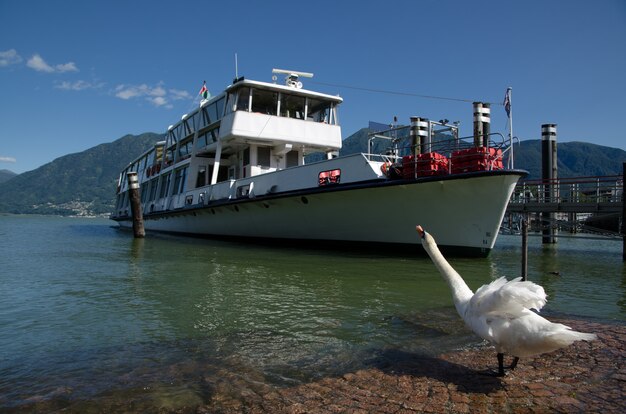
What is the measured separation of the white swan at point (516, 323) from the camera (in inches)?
125

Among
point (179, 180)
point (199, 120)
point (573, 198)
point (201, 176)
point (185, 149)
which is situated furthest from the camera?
point (185, 149)

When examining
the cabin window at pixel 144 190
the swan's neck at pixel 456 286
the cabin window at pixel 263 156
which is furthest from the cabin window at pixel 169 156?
the swan's neck at pixel 456 286

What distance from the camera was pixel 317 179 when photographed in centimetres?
1368

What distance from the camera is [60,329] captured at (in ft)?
17.1

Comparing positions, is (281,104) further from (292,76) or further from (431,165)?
(431,165)

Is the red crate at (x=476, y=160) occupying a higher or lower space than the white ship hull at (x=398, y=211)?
higher

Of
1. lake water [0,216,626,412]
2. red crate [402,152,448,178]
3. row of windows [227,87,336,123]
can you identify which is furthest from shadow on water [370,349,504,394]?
row of windows [227,87,336,123]

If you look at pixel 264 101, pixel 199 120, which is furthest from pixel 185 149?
pixel 264 101

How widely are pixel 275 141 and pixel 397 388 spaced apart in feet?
48.6

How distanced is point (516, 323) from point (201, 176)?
1969 cm

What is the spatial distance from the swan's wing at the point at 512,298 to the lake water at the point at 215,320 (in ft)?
3.09

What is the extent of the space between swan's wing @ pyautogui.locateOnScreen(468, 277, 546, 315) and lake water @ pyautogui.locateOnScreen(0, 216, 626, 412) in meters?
0.94

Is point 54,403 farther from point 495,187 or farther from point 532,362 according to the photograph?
point 495,187

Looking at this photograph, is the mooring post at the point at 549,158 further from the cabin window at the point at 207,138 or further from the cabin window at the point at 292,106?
the cabin window at the point at 207,138
